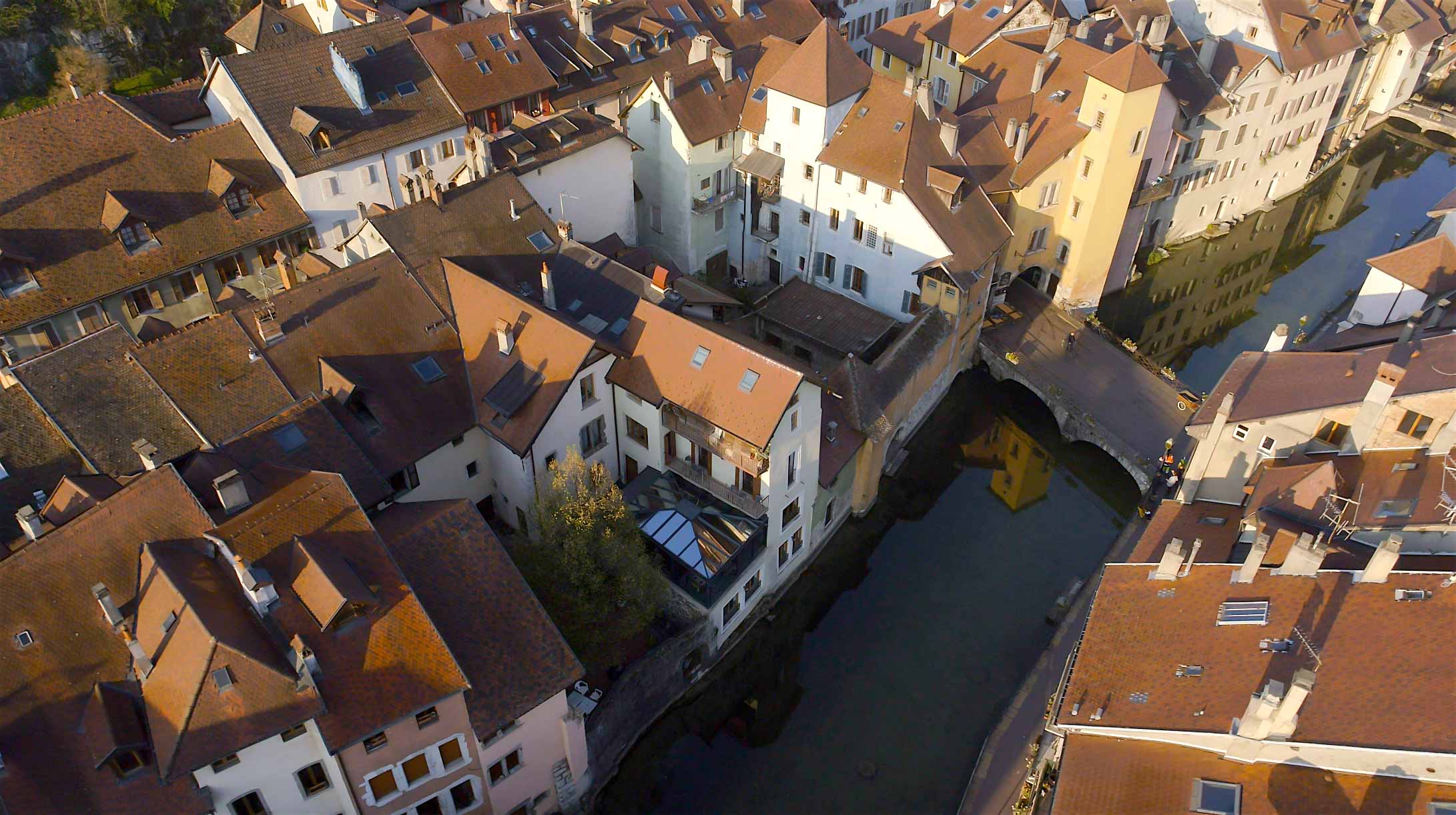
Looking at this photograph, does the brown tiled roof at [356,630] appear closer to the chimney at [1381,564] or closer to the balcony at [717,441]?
the balcony at [717,441]

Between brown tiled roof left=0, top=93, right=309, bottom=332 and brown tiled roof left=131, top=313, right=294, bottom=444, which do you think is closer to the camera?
brown tiled roof left=131, top=313, right=294, bottom=444

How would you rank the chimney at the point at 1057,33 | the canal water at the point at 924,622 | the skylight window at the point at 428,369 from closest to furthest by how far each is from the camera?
the canal water at the point at 924,622 → the skylight window at the point at 428,369 → the chimney at the point at 1057,33

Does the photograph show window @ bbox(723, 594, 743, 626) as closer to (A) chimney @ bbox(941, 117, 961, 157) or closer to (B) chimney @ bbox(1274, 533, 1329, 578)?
(B) chimney @ bbox(1274, 533, 1329, 578)

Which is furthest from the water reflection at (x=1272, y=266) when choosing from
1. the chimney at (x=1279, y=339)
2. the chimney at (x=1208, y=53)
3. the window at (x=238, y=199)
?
the window at (x=238, y=199)

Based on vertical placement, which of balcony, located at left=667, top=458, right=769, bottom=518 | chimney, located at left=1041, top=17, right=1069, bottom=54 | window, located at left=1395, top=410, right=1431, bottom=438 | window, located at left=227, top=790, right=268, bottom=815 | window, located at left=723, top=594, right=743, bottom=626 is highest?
chimney, located at left=1041, top=17, right=1069, bottom=54

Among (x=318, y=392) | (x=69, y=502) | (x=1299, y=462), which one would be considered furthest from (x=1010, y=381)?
(x=69, y=502)

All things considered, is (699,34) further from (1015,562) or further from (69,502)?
(69,502)

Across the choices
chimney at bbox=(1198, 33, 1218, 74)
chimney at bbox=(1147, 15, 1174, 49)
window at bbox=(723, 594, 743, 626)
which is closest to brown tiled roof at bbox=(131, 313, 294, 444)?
window at bbox=(723, 594, 743, 626)
